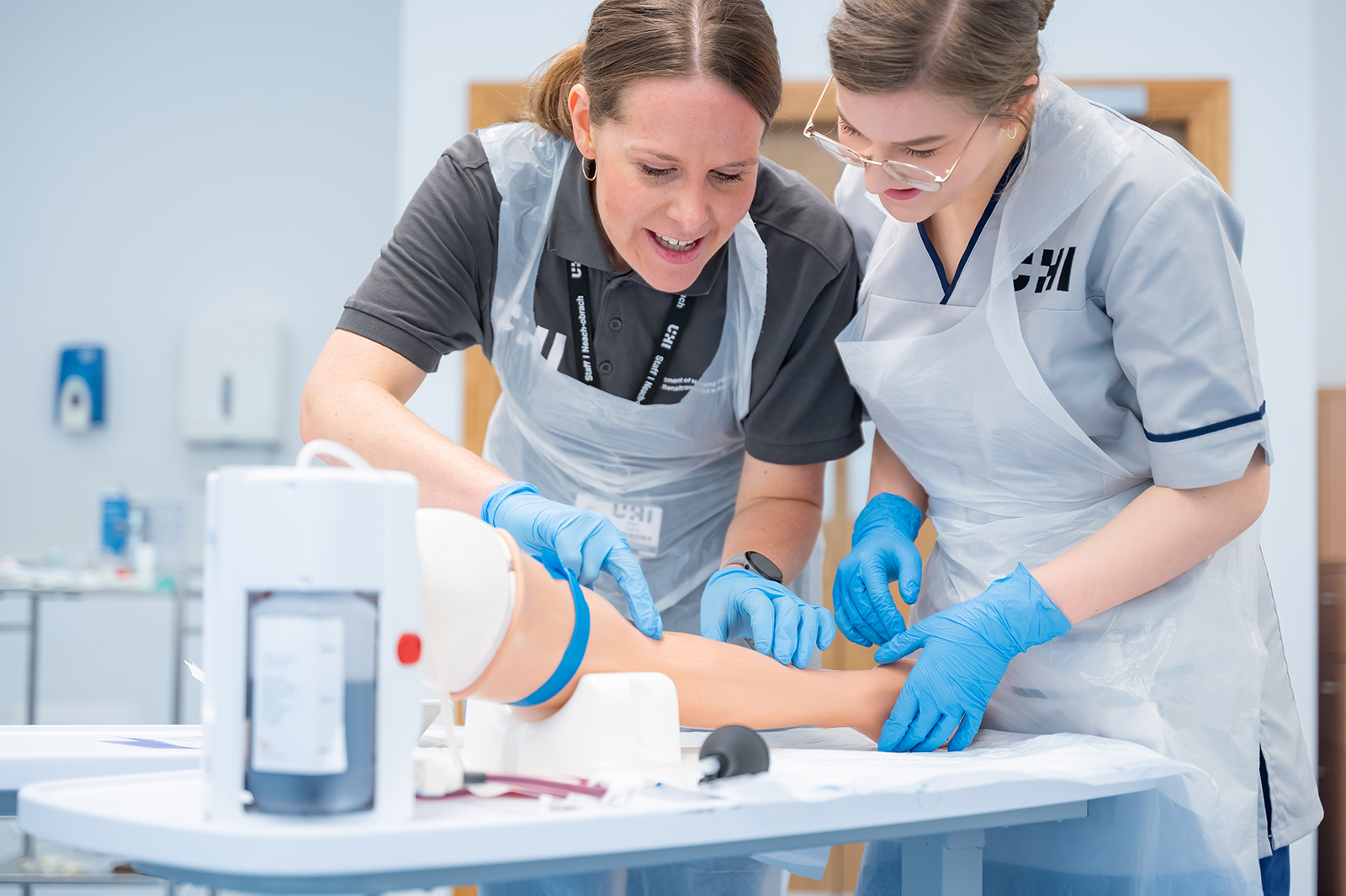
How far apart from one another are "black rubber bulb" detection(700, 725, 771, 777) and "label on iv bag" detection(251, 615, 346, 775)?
290 mm

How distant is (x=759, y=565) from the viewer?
1.33 m

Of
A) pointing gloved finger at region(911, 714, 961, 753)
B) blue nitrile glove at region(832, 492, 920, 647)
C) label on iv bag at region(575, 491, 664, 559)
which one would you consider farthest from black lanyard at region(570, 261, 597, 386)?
pointing gloved finger at region(911, 714, 961, 753)

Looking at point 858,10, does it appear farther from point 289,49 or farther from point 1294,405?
point 289,49

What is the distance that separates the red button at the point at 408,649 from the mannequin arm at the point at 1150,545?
2.35 ft

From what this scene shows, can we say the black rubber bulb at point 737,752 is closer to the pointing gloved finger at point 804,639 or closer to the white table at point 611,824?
the white table at point 611,824

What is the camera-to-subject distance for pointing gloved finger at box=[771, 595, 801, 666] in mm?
1172

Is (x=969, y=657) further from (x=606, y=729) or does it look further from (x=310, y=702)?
(x=310, y=702)

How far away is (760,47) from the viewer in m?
1.22

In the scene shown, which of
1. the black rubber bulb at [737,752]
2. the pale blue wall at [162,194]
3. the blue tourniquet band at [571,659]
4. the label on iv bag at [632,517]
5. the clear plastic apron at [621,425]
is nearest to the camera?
the black rubber bulb at [737,752]

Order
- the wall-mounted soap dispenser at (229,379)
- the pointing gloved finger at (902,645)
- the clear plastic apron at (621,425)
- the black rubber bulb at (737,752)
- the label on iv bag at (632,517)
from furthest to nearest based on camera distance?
the wall-mounted soap dispenser at (229,379) → the label on iv bag at (632,517) → the clear plastic apron at (621,425) → the pointing gloved finger at (902,645) → the black rubber bulb at (737,752)

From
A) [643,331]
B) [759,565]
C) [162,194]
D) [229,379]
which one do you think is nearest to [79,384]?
[229,379]

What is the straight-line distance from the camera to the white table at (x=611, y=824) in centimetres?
60

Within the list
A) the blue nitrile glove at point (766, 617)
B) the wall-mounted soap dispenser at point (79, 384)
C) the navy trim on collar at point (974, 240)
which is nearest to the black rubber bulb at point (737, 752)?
the blue nitrile glove at point (766, 617)

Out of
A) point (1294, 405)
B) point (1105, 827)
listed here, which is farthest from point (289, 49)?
point (1105, 827)
